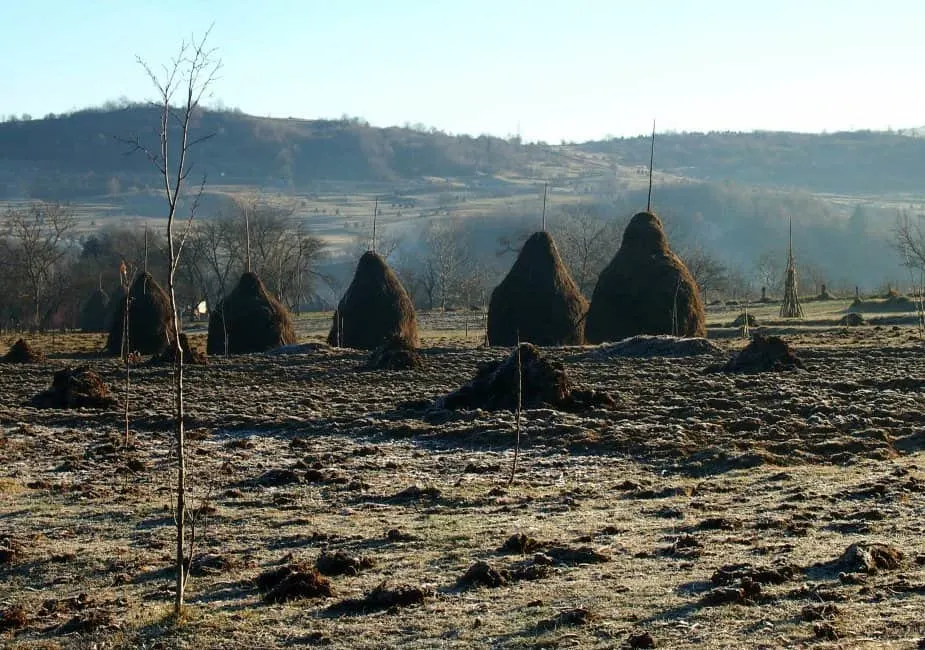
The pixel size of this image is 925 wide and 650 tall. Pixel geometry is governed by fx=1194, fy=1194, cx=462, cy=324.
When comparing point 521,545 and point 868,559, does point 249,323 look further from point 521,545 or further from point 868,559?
point 868,559

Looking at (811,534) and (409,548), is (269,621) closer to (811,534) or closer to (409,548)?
(409,548)

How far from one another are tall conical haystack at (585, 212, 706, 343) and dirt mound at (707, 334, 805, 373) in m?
8.49

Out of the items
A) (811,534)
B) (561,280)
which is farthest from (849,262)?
(811,534)

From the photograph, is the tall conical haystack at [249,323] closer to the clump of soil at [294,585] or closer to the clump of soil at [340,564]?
the clump of soil at [340,564]

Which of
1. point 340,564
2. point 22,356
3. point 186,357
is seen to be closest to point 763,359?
point 186,357

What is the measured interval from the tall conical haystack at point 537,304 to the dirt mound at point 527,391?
45.0 ft

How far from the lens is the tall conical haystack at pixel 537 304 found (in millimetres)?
34906

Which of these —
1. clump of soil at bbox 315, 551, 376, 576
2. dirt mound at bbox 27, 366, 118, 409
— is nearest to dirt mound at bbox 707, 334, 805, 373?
dirt mound at bbox 27, 366, 118, 409

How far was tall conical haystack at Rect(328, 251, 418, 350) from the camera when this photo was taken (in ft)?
120

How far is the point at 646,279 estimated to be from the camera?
34.7 m

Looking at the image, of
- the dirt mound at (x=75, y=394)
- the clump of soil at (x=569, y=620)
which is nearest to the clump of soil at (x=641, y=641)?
the clump of soil at (x=569, y=620)

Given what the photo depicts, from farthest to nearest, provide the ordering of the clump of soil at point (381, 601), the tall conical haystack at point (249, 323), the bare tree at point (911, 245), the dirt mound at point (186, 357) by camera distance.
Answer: the bare tree at point (911, 245)
the tall conical haystack at point (249, 323)
the dirt mound at point (186, 357)
the clump of soil at point (381, 601)

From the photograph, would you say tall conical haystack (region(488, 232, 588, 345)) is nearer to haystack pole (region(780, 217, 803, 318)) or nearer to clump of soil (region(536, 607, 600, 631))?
haystack pole (region(780, 217, 803, 318))

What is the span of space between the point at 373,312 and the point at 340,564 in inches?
1085
